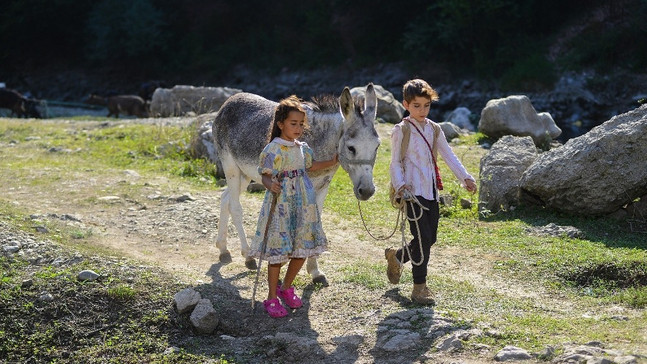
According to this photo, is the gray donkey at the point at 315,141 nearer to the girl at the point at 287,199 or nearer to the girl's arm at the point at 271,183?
the girl at the point at 287,199

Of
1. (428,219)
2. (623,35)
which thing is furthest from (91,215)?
(623,35)

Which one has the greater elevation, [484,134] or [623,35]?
[623,35]

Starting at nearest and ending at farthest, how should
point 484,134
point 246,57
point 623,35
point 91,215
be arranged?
1. point 91,215
2. point 484,134
3. point 623,35
4. point 246,57

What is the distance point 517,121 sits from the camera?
13898mm

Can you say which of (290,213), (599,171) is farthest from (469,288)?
(599,171)

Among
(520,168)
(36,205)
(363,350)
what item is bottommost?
(363,350)

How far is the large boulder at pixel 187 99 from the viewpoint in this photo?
1880cm

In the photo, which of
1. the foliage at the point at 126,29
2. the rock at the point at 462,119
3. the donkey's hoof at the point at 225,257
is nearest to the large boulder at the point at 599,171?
the donkey's hoof at the point at 225,257

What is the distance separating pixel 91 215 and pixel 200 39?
97.0ft

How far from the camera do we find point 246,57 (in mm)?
36500

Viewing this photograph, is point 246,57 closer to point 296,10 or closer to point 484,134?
point 296,10

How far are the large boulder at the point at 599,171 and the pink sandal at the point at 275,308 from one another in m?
4.07

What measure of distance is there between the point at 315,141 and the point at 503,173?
3852 millimetres

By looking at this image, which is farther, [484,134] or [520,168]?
[484,134]
